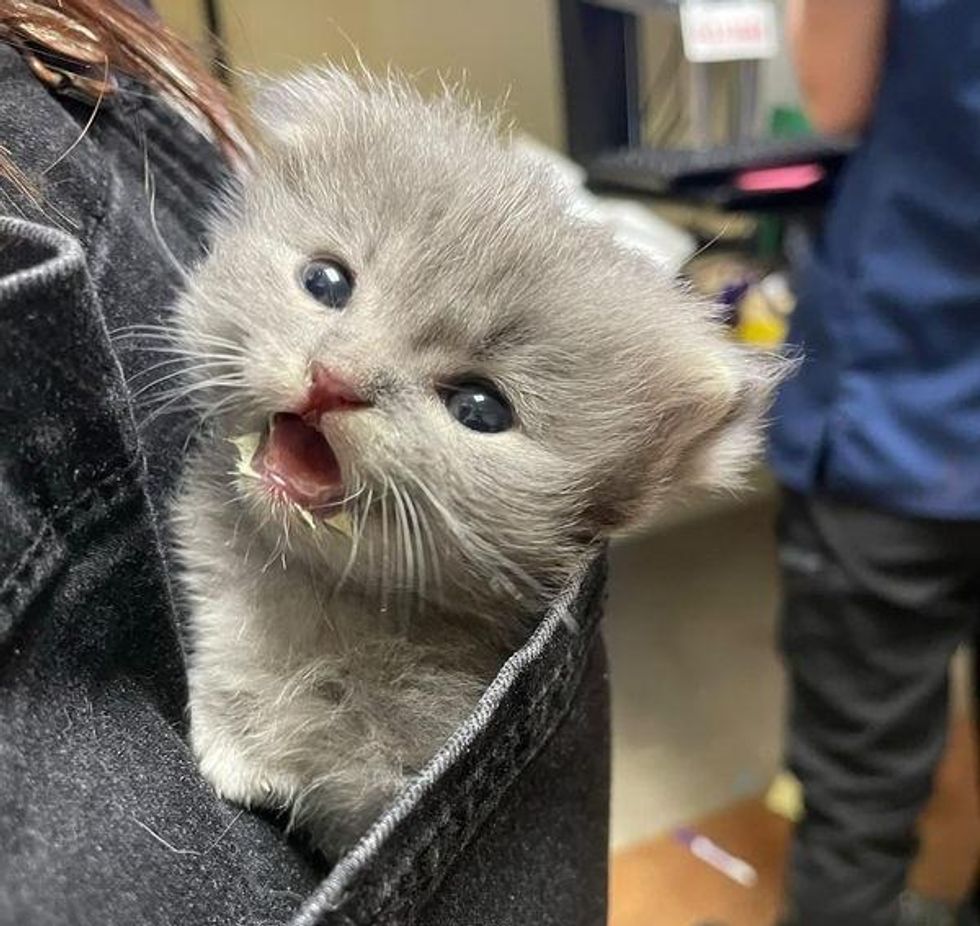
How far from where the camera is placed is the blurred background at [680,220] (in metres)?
1.50

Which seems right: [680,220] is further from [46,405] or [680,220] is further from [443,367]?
[46,405]

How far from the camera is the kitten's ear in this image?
1.90 ft

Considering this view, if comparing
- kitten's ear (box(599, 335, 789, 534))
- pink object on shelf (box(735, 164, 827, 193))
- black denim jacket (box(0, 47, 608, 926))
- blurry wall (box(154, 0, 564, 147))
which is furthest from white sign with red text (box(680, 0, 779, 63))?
black denim jacket (box(0, 47, 608, 926))

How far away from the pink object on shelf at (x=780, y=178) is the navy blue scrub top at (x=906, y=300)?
12cm

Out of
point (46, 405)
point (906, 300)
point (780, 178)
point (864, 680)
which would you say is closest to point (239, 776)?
point (46, 405)

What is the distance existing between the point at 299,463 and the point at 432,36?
1495mm

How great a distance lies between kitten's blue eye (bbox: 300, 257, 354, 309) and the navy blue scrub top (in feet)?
2.13

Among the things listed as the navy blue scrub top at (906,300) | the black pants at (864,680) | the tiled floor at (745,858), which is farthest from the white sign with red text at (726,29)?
the tiled floor at (745,858)

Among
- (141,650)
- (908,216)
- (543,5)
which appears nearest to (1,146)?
(141,650)

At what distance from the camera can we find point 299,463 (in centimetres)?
53

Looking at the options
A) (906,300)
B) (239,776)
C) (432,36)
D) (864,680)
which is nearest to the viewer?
(239,776)

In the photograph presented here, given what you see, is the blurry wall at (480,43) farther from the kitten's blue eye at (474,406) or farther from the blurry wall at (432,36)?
the kitten's blue eye at (474,406)

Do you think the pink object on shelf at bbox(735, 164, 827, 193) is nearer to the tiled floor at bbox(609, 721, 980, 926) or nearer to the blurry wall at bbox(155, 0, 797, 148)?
Answer: the blurry wall at bbox(155, 0, 797, 148)

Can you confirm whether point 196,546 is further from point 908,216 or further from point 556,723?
point 908,216
